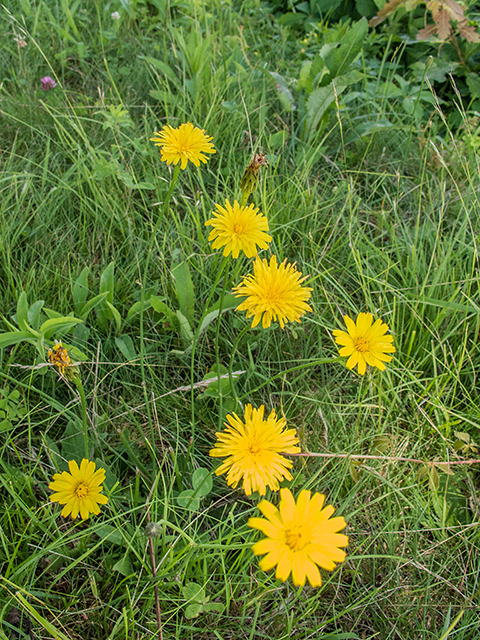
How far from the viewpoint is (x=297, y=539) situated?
26.6 inches

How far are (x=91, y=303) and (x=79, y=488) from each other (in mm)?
554

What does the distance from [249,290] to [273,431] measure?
0.99 feet

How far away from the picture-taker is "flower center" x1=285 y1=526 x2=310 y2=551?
0.67m

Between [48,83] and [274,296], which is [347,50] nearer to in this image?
[48,83]

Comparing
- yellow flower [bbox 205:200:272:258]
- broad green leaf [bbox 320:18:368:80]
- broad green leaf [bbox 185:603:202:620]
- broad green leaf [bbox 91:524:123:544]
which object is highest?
broad green leaf [bbox 320:18:368:80]

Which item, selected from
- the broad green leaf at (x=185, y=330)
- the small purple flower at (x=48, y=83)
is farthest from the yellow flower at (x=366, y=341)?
the small purple flower at (x=48, y=83)

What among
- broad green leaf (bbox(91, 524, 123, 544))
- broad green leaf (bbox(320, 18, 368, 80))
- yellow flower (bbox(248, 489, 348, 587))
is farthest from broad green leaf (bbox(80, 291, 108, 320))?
broad green leaf (bbox(320, 18, 368, 80))

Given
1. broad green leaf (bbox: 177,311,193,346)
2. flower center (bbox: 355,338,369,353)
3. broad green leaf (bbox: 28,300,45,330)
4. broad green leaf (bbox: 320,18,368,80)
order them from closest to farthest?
flower center (bbox: 355,338,369,353)
broad green leaf (bbox: 28,300,45,330)
broad green leaf (bbox: 177,311,193,346)
broad green leaf (bbox: 320,18,368,80)

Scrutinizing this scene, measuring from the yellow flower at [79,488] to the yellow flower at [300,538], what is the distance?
1.37 feet

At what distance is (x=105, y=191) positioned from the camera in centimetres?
169

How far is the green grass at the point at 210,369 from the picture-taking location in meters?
1.02

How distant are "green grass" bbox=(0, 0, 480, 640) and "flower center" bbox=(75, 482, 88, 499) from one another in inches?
2.6

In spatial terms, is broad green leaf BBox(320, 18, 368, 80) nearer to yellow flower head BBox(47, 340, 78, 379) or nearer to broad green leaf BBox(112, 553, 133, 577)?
yellow flower head BBox(47, 340, 78, 379)

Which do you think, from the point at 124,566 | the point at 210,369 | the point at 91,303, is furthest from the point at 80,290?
the point at 124,566
